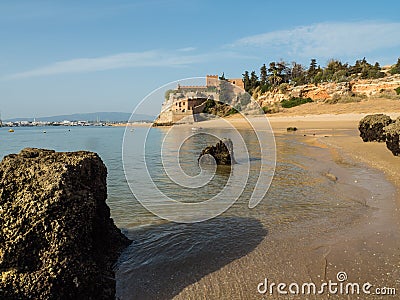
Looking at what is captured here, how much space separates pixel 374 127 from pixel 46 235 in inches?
850

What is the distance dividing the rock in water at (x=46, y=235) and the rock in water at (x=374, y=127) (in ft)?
67.3

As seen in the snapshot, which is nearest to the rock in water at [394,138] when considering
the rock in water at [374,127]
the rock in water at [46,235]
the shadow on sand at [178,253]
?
the rock in water at [374,127]

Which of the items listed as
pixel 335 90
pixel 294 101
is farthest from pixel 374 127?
pixel 294 101

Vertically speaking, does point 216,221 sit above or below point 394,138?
below

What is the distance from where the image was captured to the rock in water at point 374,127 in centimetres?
2086

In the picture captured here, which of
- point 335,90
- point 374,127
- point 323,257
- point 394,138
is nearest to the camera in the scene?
point 323,257

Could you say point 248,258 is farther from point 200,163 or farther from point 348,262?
point 200,163

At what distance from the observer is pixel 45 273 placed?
387 centimetres

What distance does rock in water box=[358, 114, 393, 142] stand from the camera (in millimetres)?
20859

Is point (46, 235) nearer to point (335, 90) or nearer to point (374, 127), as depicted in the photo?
point (374, 127)

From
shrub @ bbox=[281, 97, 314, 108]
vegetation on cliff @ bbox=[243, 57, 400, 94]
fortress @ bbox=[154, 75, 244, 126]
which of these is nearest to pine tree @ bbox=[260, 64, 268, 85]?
vegetation on cliff @ bbox=[243, 57, 400, 94]

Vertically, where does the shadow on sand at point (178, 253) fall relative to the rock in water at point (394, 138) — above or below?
below

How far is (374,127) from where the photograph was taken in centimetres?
2120

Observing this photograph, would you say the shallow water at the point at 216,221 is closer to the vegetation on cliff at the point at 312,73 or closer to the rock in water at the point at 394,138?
the rock in water at the point at 394,138
